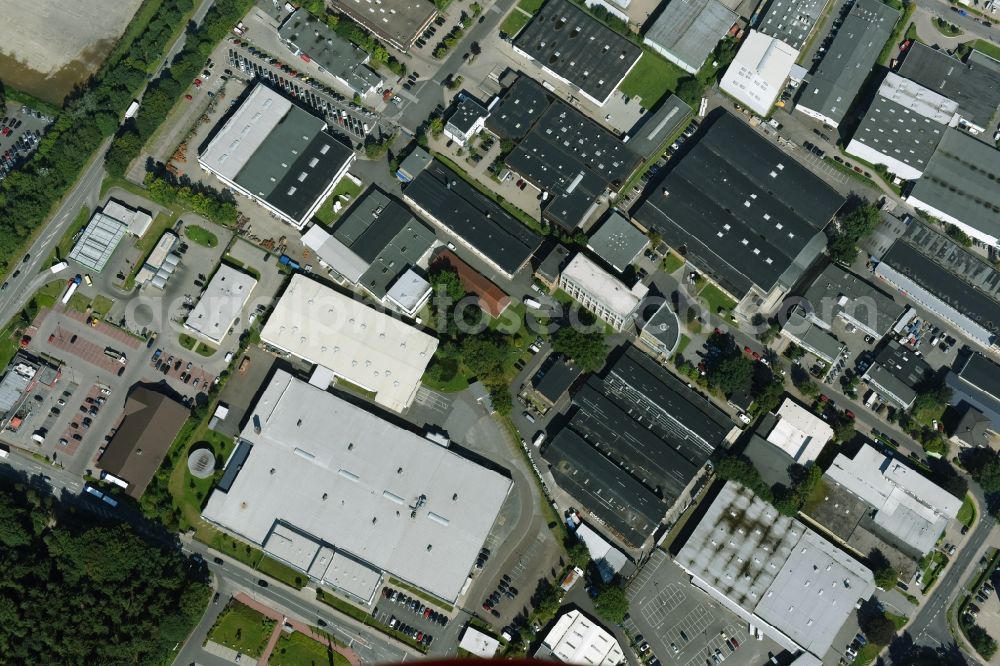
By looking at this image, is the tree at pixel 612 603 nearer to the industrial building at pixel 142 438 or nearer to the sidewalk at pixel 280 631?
the sidewalk at pixel 280 631

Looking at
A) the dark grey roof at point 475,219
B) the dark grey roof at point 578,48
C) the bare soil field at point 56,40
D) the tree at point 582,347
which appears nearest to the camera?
the tree at point 582,347

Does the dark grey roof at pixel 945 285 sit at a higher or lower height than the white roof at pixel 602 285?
higher

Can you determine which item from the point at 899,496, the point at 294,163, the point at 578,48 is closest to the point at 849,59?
the point at 578,48

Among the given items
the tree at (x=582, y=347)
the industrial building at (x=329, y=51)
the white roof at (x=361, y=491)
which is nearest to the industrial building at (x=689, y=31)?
the industrial building at (x=329, y=51)

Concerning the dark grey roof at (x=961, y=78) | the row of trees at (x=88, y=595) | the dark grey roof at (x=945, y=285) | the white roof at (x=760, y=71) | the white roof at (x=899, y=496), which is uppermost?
the dark grey roof at (x=961, y=78)

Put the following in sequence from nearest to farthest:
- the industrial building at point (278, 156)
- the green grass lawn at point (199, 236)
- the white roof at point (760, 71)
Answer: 1. the industrial building at point (278, 156)
2. the green grass lawn at point (199, 236)
3. the white roof at point (760, 71)
